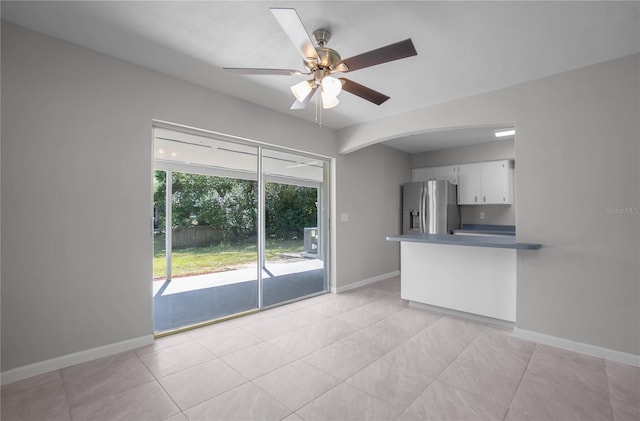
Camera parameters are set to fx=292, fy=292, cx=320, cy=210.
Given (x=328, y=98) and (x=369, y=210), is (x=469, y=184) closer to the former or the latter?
(x=369, y=210)

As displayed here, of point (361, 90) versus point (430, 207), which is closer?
point (361, 90)

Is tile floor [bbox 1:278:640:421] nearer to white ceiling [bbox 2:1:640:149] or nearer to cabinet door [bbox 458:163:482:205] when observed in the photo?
white ceiling [bbox 2:1:640:149]

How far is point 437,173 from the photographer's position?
19.2 ft

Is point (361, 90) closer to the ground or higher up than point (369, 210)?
higher up

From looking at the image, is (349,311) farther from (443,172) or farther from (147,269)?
(443,172)

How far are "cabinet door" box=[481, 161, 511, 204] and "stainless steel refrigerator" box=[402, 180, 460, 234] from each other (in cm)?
53

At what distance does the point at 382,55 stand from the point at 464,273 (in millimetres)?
2641

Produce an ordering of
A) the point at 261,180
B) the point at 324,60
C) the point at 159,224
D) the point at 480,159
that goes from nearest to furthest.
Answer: the point at 324,60 < the point at 159,224 < the point at 261,180 < the point at 480,159

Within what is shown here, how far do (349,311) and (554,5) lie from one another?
331 centimetres

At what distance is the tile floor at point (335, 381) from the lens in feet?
5.84

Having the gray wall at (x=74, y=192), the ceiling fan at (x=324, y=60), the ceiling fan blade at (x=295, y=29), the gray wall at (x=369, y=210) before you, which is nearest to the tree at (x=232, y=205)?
the gray wall at (x=74, y=192)

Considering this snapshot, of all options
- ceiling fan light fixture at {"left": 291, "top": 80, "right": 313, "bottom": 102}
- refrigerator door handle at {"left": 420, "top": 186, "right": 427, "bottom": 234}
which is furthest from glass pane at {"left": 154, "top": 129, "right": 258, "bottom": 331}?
refrigerator door handle at {"left": 420, "top": 186, "right": 427, "bottom": 234}

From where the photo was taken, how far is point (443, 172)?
5754 millimetres

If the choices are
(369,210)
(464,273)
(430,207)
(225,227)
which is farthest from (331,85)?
(430,207)
